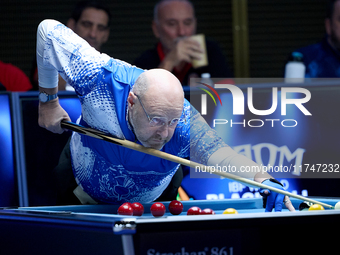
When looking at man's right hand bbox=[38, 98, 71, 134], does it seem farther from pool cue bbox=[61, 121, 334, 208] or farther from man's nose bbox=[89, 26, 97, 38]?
man's nose bbox=[89, 26, 97, 38]

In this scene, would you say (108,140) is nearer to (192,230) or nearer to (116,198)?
(116,198)

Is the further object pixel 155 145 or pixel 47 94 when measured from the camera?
pixel 47 94

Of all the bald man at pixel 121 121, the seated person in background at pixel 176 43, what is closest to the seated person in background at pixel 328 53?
the seated person in background at pixel 176 43

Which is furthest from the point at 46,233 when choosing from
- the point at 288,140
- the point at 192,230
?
the point at 288,140

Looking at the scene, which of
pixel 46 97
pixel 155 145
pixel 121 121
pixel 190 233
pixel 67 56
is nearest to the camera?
pixel 190 233

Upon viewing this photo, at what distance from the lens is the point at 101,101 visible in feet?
8.20

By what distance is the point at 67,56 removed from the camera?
2.58 meters

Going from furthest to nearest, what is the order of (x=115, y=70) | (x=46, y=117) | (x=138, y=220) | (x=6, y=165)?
(x=6, y=165)
(x=46, y=117)
(x=115, y=70)
(x=138, y=220)

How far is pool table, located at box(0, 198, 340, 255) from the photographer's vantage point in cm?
170

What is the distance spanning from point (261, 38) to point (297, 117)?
91.7 inches

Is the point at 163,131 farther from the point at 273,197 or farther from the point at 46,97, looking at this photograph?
the point at 46,97

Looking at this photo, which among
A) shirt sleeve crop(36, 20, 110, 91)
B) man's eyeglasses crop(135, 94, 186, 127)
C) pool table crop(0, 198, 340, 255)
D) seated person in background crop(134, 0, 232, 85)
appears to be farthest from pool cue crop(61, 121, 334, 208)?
seated person in background crop(134, 0, 232, 85)

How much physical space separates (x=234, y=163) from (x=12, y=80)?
245cm

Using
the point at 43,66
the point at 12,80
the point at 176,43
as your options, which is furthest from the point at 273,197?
the point at 12,80
